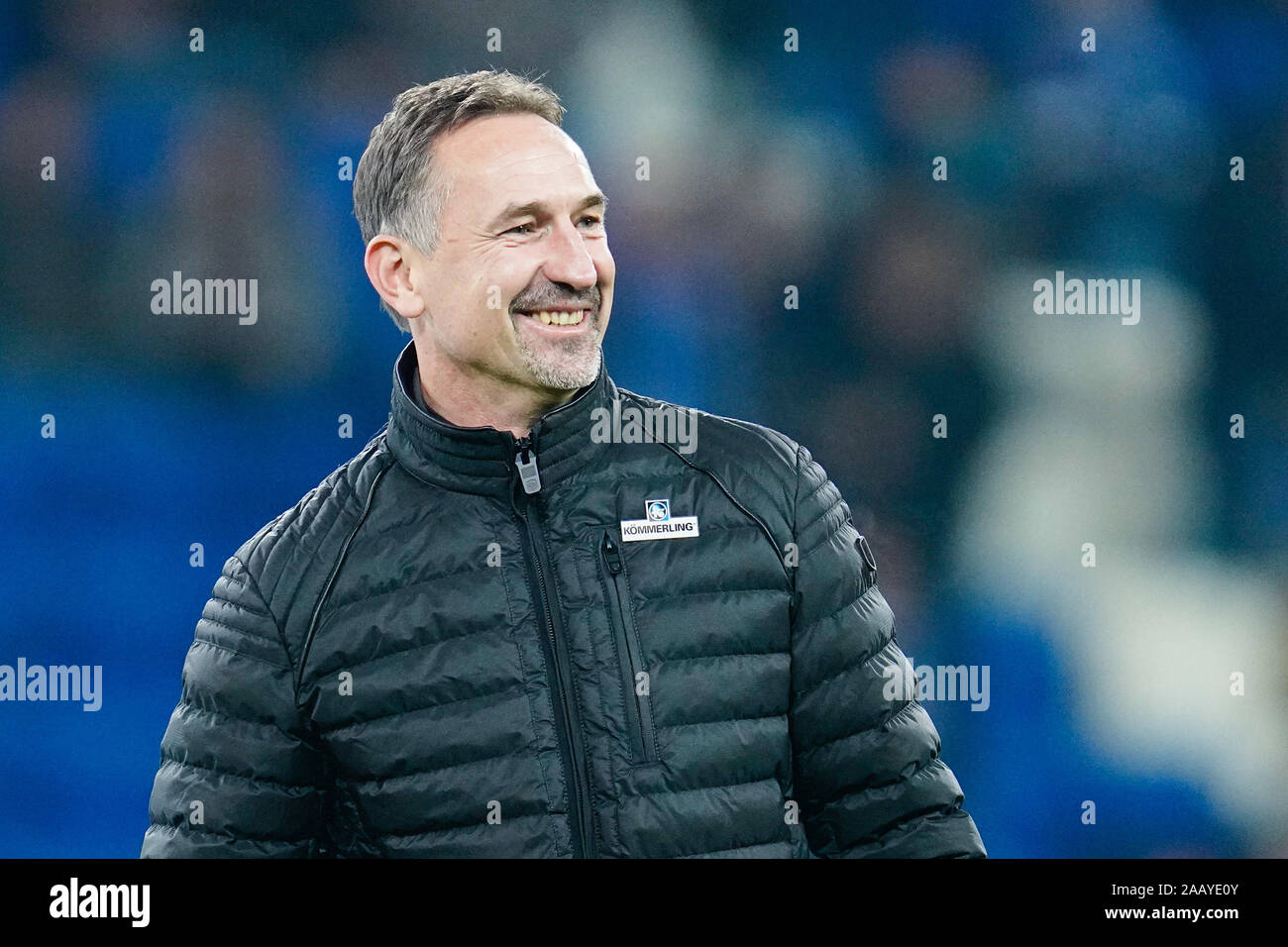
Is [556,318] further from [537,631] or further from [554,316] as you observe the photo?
[537,631]

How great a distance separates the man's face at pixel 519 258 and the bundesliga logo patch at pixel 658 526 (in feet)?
0.69

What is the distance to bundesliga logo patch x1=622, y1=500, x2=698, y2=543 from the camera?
1915 millimetres

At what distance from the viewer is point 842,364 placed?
3100 millimetres

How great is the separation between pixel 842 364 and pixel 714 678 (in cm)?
139

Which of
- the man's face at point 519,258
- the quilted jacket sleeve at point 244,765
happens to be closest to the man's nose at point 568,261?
the man's face at point 519,258

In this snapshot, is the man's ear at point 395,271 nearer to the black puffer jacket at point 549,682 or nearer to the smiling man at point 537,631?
the smiling man at point 537,631

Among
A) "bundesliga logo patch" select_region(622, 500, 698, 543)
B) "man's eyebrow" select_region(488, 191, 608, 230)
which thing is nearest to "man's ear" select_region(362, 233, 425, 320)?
"man's eyebrow" select_region(488, 191, 608, 230)

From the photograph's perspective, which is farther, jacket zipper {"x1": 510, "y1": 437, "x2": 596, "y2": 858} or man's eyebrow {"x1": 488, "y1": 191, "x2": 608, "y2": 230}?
man's eyebrow {"x1": 488, "y1": 191, "x2": 608, "y2": 230}

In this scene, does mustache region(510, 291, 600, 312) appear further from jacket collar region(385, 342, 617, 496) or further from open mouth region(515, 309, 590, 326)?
jacket collar region(385, 342, 617, 496)

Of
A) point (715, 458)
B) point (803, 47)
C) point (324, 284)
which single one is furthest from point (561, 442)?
point (803, 47)

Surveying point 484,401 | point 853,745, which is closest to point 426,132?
point 484,401

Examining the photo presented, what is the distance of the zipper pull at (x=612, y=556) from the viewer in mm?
1878

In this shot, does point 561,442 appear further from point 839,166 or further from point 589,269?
point 839,166

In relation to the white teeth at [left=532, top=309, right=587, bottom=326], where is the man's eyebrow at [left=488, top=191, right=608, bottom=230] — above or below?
above
